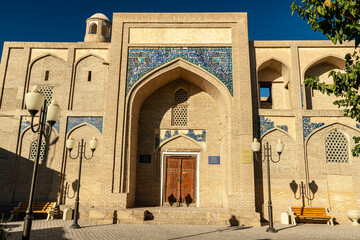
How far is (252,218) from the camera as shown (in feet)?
31.9

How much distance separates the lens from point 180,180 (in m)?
12.0

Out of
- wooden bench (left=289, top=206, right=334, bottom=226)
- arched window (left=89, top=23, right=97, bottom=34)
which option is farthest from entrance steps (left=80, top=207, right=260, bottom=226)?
arched window (left=89, top=23, right=97, bottom=34)

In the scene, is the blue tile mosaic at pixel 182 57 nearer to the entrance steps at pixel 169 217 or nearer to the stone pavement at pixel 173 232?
the entrance steps at pixel 169 217

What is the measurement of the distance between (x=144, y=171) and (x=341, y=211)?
7754 mm

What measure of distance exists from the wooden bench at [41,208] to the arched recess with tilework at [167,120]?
9.15ft

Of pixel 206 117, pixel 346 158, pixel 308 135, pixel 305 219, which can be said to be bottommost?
pixel 305 219

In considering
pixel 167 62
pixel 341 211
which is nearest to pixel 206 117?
pixel 167 62

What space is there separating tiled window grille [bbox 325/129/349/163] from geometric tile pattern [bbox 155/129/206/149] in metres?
4.94

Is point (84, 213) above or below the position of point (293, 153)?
below

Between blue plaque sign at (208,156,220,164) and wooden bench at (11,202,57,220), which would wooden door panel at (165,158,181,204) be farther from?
wooden bench at (11,202,57,220)

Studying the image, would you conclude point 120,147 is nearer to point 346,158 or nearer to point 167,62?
point 167,62

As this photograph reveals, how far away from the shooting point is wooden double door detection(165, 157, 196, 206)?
38.8 ft

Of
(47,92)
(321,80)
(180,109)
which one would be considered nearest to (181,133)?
(180,109)

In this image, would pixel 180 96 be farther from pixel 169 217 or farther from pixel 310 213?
pixel 310 213
